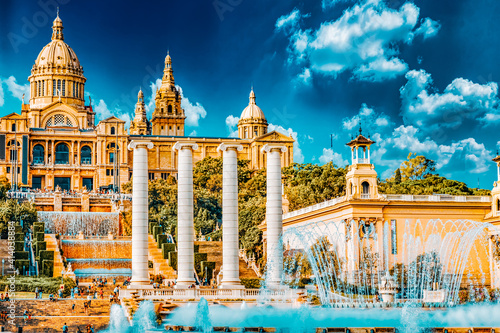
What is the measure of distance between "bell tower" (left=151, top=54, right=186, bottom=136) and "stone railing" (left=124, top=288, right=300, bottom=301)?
117340mm

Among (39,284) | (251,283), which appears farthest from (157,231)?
(251,283)

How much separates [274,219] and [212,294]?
639 centimetres

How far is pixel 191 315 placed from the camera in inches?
2173

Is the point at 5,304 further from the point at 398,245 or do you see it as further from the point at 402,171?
the point at 402,171

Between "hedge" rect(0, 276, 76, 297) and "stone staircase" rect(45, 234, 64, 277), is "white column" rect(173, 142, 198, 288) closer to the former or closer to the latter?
"hedge" rect(0, 276, 76, 297)

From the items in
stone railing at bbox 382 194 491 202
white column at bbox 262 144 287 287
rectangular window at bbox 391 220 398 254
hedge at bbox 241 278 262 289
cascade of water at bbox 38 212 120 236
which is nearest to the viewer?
white column at bbox 262 144 287 287

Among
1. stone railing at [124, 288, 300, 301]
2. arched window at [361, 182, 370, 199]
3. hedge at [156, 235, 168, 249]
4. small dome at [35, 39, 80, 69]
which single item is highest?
small dome at [35, 39, 80, 69]

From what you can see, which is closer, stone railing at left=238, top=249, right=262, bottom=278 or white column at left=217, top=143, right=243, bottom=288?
white column at left=217, top=143, right=243, bottom=288

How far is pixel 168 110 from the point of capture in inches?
7042

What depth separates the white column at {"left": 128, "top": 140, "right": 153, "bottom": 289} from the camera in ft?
199

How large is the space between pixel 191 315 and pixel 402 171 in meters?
75.7

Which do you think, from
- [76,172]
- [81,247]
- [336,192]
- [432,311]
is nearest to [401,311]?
[432,311]

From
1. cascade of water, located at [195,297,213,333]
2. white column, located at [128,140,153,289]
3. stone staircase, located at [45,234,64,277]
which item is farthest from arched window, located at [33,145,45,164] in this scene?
cascade of water, located at [195,297,213,333]

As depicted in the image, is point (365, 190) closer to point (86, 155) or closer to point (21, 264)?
point (21, 264)
